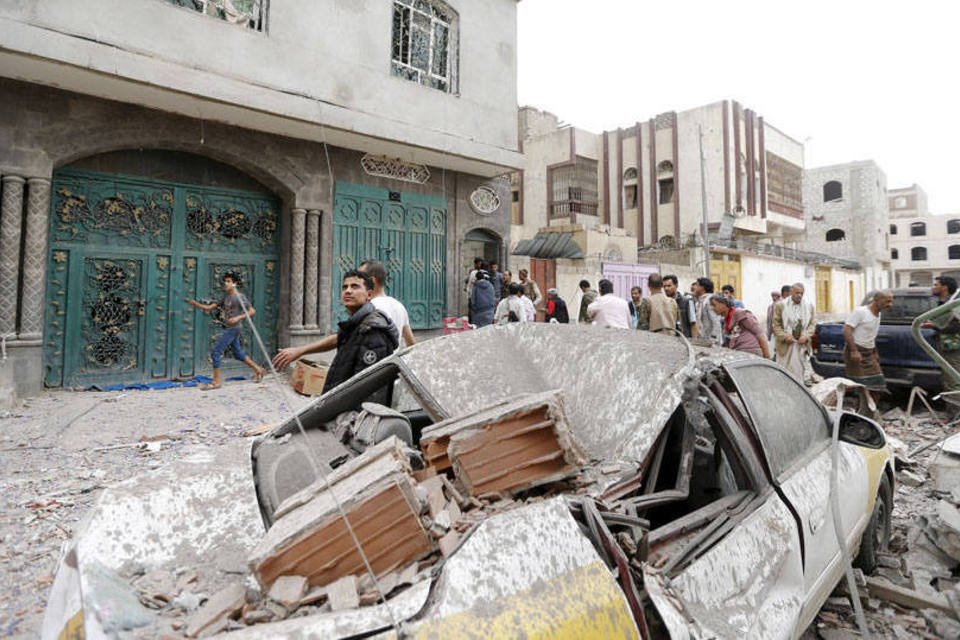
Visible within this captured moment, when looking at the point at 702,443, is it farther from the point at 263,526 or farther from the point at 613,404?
the point at 263,526

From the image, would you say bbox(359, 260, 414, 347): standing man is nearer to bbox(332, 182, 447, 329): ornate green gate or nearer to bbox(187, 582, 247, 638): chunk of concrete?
bbox(187, 582, 247, 638): chunk of concrete

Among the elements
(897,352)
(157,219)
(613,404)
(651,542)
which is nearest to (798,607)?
(651,542)

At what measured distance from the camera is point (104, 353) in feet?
23.8

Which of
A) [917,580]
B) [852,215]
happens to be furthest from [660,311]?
[852,215]

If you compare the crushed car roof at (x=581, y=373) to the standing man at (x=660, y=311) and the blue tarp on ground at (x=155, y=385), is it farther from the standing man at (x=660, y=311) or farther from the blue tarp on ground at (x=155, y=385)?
the blue tarp on ground at (x=155, y=385)

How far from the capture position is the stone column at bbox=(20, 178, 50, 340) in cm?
631

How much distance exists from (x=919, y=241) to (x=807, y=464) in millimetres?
64090

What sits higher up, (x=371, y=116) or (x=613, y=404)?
(x=371, y=116)

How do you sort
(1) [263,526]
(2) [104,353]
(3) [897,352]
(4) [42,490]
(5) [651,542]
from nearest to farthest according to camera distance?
(5) [651,542] → (1) [263,526] → (4) [42,490] → (3) [897,352] → (2) [104,353]

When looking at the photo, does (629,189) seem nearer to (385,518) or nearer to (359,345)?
(359,345)

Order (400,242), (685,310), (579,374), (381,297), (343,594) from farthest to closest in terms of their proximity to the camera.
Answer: (400,242), (685,310), (381,297), (579,374), (343,594)

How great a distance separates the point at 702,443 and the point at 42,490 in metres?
4.53

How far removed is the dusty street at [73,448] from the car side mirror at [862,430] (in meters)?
3.28

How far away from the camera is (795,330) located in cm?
770
